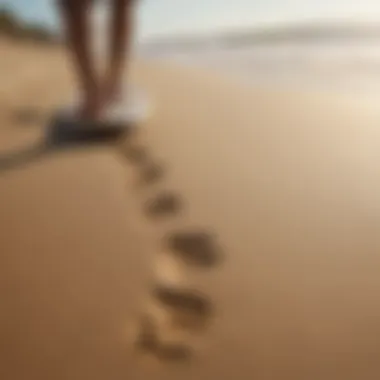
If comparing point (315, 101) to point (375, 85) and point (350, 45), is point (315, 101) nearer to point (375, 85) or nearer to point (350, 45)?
point (375, 85)

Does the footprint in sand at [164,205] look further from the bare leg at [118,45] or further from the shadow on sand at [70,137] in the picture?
the bare leg at [118,45]

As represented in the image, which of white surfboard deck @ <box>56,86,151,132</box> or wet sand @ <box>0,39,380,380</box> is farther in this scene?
white surfboard deck @ <box>56,86,151,132</box>

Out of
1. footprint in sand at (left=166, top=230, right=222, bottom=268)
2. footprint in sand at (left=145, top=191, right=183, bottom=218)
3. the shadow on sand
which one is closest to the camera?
footprint in sand at (left=166, top=230, right=222, bottom=268)

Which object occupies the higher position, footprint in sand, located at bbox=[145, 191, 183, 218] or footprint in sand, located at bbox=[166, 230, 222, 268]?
footprint in sand, located at bbox=[145, 191, 183, 218]

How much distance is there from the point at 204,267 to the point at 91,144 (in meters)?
0.46

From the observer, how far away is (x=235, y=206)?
4.14 ft

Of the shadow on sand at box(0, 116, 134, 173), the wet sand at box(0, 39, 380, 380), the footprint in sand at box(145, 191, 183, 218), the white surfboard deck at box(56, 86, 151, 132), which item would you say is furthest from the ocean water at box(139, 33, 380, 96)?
the footprint in sand at box(145, 191, 183, 218)

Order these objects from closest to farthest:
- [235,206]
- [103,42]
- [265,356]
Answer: [265,356], [235,206], [103,42]

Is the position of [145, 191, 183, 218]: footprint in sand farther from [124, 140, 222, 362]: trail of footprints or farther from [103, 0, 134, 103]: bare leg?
[103, 0, 134, 103]: bare leg

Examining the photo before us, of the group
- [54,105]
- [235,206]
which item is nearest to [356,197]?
[235,206]

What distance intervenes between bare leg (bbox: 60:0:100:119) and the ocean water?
1.12ft

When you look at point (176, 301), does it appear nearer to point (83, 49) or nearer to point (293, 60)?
point (83, 49)

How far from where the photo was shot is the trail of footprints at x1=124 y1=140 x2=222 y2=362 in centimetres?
99

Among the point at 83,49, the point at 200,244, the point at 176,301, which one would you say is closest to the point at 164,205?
the point at 200,244
